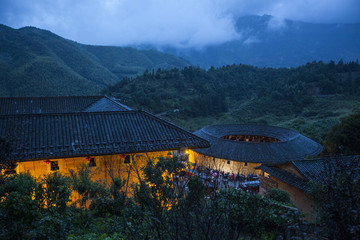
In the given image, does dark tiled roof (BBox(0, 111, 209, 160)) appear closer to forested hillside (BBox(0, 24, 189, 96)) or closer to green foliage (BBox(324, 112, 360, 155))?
green foliage (BBox(324, 112, 360, 155))

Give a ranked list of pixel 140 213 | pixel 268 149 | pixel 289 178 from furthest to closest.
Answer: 1. pixel 268 149
2. pixel 289 178
3. pixel 140 213

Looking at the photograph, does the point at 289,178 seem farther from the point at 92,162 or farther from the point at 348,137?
the point at 92,162

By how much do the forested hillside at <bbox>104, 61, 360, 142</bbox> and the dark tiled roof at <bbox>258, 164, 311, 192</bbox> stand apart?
2502 centimetres

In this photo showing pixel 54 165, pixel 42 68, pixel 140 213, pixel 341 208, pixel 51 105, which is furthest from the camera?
pixel 42 68

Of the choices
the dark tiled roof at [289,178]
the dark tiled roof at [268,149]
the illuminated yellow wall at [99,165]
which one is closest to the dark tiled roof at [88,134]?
the illuminated yellow wall at [99,165]

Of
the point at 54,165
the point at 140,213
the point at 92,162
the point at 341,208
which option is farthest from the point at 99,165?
the point at 341,208

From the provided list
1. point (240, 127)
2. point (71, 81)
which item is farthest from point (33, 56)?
point (240, 127)

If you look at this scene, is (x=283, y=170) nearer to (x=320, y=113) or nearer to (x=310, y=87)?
(x=320, y=113)

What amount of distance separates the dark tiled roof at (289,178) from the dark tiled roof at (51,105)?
11232 millimetres

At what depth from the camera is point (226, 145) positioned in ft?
83.0

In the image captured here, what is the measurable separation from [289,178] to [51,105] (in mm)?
18279

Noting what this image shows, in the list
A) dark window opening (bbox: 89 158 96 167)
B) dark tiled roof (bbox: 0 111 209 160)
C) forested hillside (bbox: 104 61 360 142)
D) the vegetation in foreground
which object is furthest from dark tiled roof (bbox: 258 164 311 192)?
forested hillside (bbox: 104 61 360 142)

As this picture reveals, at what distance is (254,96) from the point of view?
69.8 m

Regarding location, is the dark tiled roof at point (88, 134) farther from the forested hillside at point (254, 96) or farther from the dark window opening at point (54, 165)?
the forested hillside at point (254, 96)
